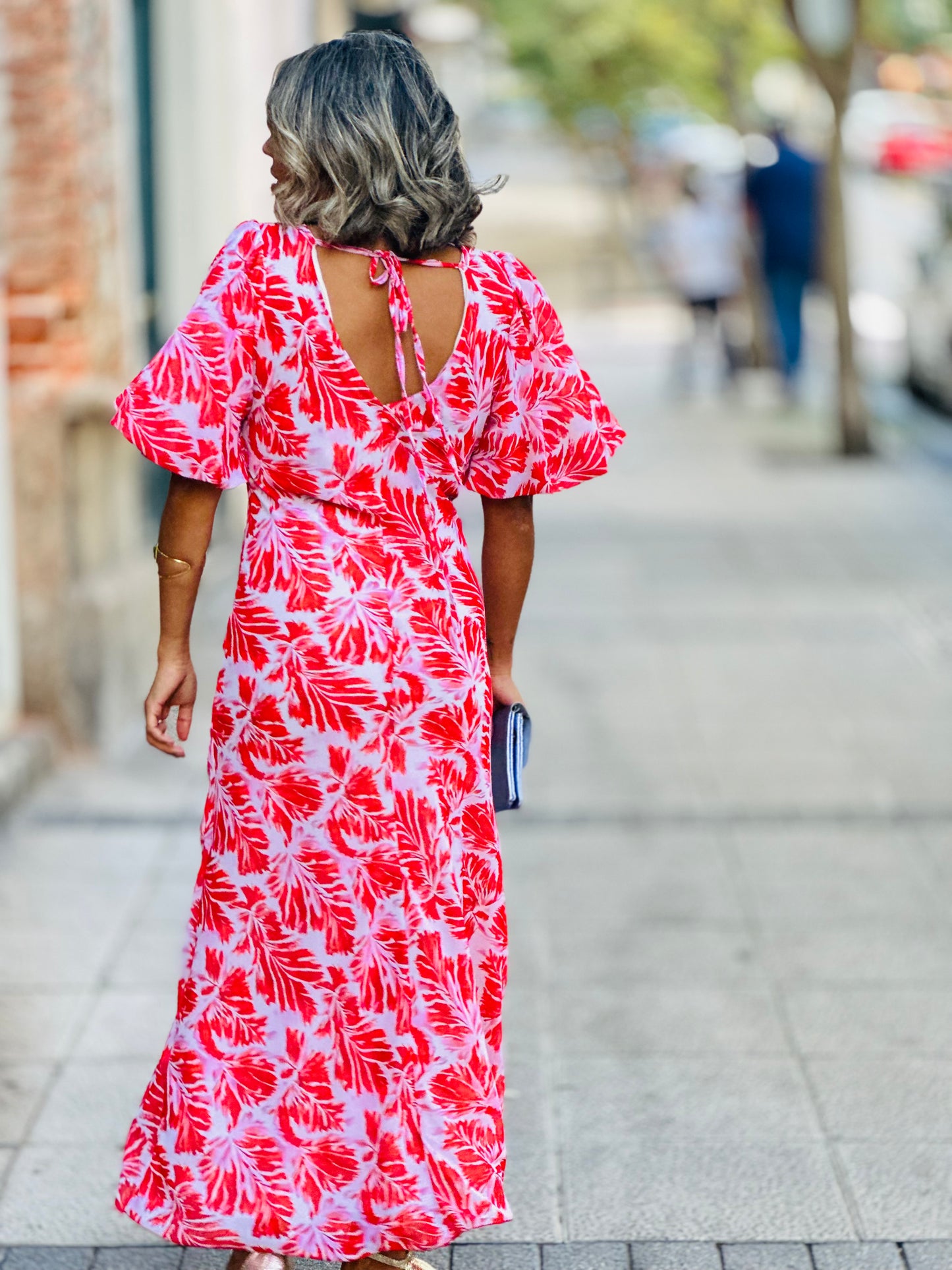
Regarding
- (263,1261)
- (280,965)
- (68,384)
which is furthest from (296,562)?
(68,384)

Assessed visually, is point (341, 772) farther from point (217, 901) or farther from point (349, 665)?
point (217, 901)

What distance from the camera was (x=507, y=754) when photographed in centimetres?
292

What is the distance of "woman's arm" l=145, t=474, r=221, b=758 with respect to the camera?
269 centimetres

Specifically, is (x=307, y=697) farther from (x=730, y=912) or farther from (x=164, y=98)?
(x=164, y=98)

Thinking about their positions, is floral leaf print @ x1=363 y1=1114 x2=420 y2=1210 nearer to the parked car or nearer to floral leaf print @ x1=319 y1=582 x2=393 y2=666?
floral leaf print @ x1=319 y1=582 x2=393 y2=666

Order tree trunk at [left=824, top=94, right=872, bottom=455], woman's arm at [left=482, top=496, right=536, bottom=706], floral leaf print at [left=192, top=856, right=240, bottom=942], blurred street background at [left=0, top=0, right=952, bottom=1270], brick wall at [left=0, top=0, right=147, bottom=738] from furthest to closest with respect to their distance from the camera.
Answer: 1. tree trunk at [left=824, top=94, right=872, bottom=455]
2. brick wall at [left=0, top=0, right=147, bottom=738]
3. blurred street background at [left=0, top=0, right=952, bottom=1270]
4. woman's arm at [left=482, top=496, right=536, bottom=706]
5. floral leaf print at [left=192, top=856, right=240, bottom=942]

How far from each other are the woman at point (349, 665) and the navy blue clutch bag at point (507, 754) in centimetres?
8

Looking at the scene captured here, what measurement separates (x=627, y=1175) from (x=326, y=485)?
1548 millimetres

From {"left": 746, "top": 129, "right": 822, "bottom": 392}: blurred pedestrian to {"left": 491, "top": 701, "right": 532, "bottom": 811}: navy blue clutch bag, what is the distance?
38.8 ft

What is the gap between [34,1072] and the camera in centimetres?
388

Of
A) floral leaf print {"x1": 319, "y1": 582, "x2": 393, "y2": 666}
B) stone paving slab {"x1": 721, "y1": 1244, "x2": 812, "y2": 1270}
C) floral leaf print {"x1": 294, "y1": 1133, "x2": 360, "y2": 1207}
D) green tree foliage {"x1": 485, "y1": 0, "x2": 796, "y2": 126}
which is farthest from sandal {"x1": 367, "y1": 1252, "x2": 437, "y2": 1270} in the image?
green tree foliage {"x1": 485, "y1": 0, "x2": 796, "y2": 126}

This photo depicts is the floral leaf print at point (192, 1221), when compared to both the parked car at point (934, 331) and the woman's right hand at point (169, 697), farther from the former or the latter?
the parked car at point (934, 331)

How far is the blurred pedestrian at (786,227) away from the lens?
46.1 ft

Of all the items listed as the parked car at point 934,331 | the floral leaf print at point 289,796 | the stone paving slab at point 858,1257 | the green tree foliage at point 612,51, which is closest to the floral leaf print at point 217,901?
the floral leaf print at point 289,796
